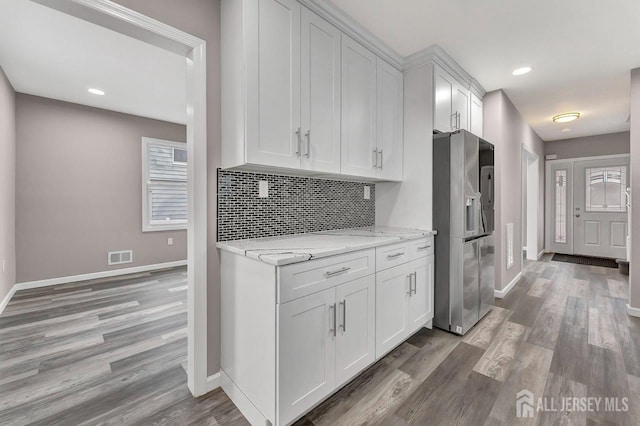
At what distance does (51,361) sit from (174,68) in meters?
2.84

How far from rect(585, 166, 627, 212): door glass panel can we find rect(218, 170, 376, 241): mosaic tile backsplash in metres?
5.83

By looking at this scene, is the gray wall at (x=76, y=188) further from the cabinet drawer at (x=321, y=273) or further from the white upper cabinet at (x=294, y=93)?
the cabinet drawer at (x=321, y=273)

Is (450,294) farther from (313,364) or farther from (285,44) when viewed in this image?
(285,44)

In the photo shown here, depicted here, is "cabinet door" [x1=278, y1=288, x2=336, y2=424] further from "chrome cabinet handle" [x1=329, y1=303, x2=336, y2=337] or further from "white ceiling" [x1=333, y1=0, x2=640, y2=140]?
"white ceiling" [x1=333, y1=0, x2=640, y2=140]

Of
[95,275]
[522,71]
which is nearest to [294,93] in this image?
[522,71]

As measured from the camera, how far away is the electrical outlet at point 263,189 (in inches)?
80.5

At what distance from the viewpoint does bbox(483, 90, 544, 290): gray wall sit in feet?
11.5

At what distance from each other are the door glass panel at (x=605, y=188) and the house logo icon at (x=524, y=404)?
20.0ft

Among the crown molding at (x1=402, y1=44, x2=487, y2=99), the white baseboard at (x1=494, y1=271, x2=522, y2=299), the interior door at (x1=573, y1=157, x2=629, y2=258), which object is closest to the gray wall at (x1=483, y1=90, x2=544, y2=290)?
the white baseboard at (x1=494, y1=271, x2=522, y2=299)

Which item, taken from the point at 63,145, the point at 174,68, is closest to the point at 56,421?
the point at 174,68

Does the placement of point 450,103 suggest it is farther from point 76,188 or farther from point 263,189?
point 76,188

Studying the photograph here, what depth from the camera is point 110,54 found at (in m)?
2.70

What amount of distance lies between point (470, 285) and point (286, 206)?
183cm

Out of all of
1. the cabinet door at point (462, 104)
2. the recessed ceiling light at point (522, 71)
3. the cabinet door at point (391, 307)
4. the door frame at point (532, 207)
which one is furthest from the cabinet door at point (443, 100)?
the door frame at point (532, 207)
